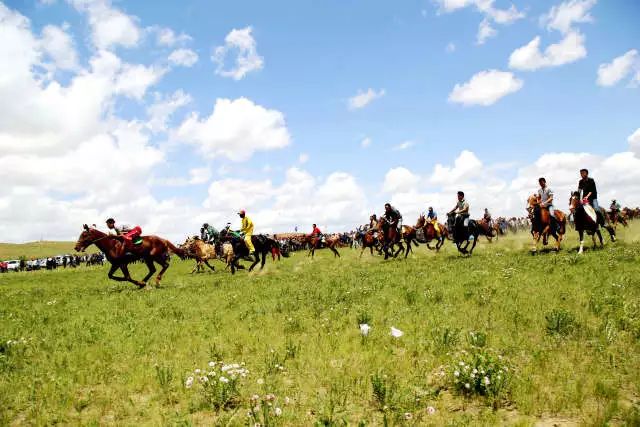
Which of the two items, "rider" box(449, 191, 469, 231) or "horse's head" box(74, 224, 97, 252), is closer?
"horse's head" box(74, 224, 97, 252)

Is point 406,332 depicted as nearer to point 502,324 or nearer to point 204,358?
point 502,324

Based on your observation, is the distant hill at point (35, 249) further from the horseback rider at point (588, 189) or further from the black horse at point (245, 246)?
the horseback rider at point (588, 189)

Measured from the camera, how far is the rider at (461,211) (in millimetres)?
21953

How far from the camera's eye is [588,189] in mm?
18188

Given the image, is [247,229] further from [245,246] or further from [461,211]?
[461,211]

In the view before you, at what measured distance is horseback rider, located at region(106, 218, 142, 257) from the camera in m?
18.9

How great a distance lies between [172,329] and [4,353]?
126 inches

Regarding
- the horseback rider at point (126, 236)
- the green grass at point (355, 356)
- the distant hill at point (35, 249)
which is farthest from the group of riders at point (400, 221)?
the distant hill at point (35, 249)

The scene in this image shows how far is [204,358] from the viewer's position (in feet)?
24.2

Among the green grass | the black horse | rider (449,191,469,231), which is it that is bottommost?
the green grass

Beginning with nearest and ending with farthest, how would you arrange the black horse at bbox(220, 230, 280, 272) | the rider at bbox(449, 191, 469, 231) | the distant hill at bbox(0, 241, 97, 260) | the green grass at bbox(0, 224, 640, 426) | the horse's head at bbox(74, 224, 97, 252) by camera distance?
1. the green grass at bbox(0, 224, 640, 426)
2. the horse's head at bbox(74, 224, 97, 252)
3. the rider at bbox(449, 191, 469, 231)
4. the black horse at bbox(220, 230, 280, 272)
5. the distant hill at bbox(0, 241, 97, 260)

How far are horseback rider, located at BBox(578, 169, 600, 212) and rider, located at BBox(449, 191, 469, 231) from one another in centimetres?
530

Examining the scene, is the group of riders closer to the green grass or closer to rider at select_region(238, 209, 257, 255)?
rider at select_region(238, 209, 257, 255)

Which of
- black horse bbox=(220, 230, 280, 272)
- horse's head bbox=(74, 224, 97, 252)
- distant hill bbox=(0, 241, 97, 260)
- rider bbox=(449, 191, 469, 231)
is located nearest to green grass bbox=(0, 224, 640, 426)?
horse's head bbox=(74, 224, 97, 252)
